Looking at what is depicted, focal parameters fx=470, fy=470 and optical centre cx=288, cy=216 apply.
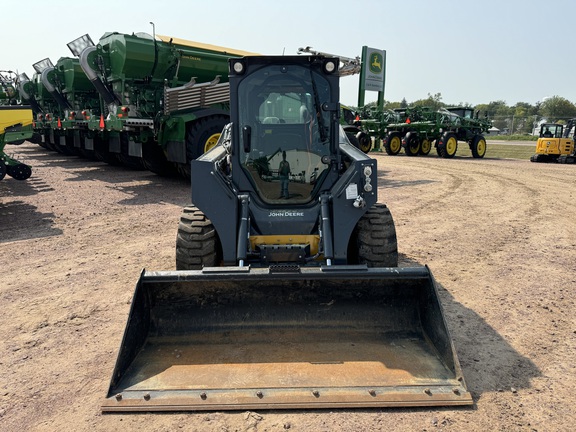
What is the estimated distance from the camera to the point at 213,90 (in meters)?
11.4

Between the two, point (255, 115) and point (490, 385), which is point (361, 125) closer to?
point (255, 115)

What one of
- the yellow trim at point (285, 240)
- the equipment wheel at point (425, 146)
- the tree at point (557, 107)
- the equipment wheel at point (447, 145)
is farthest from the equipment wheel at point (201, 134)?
the tree at point (557, 107)

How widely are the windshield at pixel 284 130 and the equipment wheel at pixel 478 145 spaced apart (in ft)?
62.8

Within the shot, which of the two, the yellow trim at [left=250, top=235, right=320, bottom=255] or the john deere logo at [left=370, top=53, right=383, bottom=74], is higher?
the john deere logo at [left=370, top=53, right=383, bottom=74]

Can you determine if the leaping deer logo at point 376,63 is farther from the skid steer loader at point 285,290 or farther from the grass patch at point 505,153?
the skid steer loader at point 285,290

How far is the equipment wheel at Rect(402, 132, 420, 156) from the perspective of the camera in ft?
72.6

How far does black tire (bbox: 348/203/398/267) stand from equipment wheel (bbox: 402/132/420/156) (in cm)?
1869

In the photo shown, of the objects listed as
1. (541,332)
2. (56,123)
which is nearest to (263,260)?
(541,332)

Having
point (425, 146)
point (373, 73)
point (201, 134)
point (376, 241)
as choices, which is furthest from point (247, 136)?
point (373, 73)

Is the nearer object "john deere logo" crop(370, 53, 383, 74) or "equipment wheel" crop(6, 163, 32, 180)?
"equipment wheel" crop(6, 163, 32, 180)

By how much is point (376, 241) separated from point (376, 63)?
69.0 feet

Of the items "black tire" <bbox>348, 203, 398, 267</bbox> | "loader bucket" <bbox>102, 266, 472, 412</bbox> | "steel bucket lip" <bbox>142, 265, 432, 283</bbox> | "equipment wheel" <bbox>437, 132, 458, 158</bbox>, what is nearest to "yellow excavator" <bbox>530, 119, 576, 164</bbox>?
"equipment wheel" <bbox>437, 132, 458, 158</bbox>

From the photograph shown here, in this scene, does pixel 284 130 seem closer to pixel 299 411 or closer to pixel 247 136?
pixel 247 136

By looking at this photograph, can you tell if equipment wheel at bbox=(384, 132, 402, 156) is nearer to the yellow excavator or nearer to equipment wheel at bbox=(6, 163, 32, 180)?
the yellow excavator
